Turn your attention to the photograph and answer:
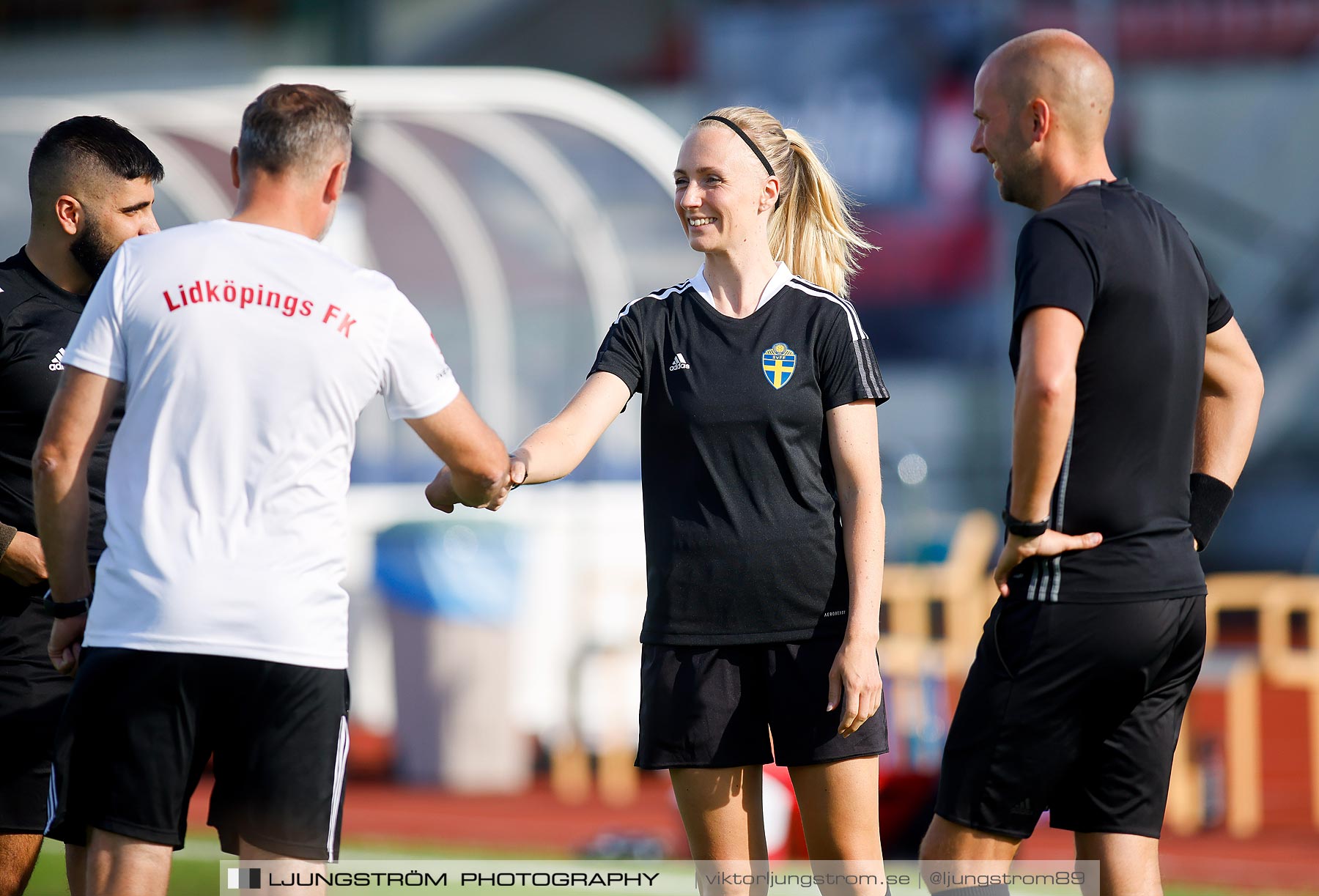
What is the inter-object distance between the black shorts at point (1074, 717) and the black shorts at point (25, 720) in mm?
2216

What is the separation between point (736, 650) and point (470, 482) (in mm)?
740

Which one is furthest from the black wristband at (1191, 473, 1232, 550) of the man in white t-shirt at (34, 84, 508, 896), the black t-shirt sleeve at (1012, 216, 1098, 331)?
the man in white t-shirt at (34, 84, 508, 896)

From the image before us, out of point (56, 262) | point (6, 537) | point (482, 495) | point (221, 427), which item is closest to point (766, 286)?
point (482, 495)

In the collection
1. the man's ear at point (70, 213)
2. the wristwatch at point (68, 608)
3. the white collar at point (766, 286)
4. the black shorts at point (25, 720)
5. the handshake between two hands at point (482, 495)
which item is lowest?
the black shorts at point (25, 720)

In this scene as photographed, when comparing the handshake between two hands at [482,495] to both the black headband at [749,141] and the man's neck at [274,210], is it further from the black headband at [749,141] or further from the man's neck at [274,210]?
the black headband at [749,141]

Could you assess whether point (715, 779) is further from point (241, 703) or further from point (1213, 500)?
point (1213, 500)

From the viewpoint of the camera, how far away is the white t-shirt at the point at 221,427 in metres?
2.61

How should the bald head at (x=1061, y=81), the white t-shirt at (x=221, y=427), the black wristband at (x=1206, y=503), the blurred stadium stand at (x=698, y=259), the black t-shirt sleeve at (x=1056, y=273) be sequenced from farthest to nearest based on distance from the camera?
1. the blurred stadium stand at (x=698, y=259)
2. the black wristband at (x=1206, y=503)
3. the bald head at (x=1061, y=81)
4. the black t-shirt sleeve at (x=1056, y=273)
5. the white t-shirt at (x=221, y=427)

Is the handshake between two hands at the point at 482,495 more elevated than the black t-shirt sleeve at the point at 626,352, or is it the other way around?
the black t-shirt sleeve at the point at 626,352

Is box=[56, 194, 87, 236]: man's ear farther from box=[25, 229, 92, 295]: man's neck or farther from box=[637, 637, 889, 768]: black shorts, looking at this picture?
box=[637, 637, 889, 768]: black shorts

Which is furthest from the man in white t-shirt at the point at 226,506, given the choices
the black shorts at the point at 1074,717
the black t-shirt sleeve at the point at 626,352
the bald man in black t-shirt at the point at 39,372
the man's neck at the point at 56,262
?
the black shorts at the point at 1074,717

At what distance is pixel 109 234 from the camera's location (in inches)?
138

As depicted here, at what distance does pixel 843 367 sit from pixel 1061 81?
2.61 feet

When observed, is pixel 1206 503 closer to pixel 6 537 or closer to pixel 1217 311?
pixel 1217 311
